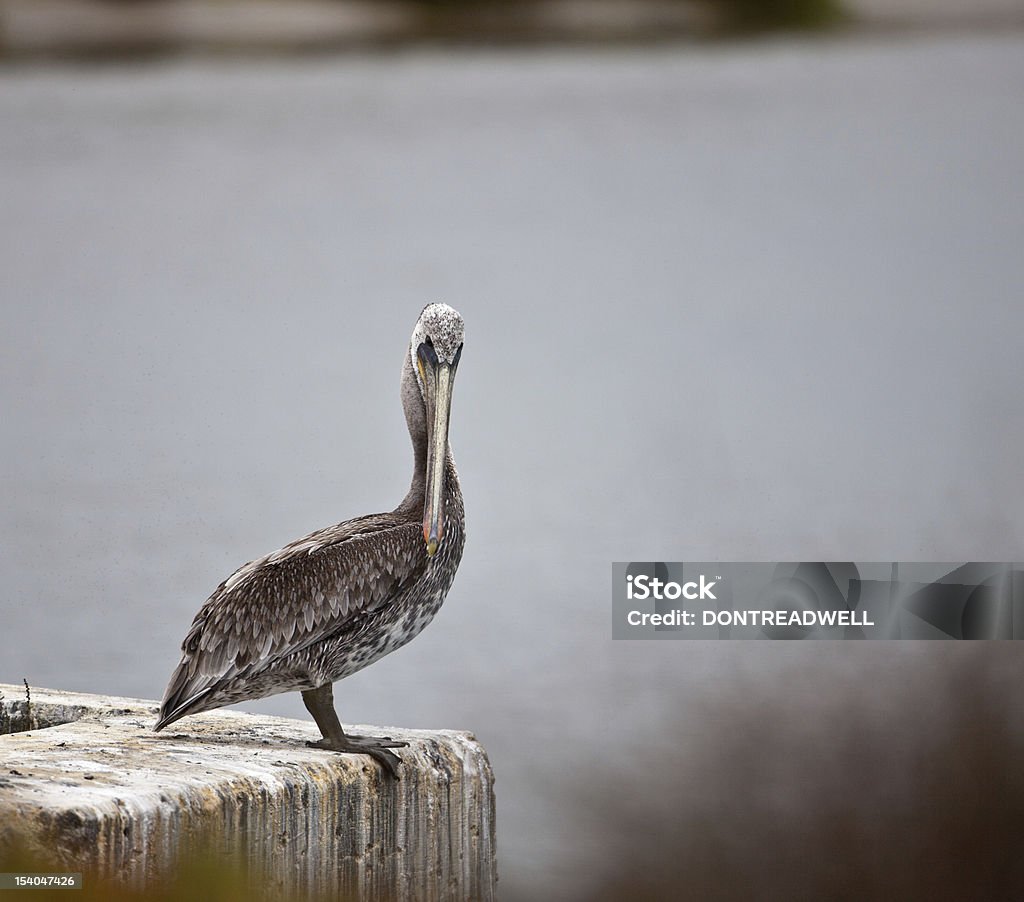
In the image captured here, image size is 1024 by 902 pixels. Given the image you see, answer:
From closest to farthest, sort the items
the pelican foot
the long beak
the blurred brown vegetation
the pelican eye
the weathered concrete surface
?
the weathered concrete surface
the pelican foot
the long beak
the pelican eye
the blurred brown vegetation

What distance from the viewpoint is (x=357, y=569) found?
3094mm

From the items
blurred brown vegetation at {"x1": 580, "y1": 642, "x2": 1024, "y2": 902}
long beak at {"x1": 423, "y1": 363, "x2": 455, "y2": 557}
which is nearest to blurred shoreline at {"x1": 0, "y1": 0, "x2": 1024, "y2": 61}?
blurred brown vegetation at {"x1": 580, "y1": 642, "x2": 1024, "y2": 902}

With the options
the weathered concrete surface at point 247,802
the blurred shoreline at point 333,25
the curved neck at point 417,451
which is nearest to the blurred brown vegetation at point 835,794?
the weathered concrete surface at point 247,802

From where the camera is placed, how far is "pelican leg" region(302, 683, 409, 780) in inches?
120

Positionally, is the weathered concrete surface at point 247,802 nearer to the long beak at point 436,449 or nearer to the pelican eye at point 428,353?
the long beak at point 436,449

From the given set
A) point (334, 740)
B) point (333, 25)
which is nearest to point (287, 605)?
point (334, 740)

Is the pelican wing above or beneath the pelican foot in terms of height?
above

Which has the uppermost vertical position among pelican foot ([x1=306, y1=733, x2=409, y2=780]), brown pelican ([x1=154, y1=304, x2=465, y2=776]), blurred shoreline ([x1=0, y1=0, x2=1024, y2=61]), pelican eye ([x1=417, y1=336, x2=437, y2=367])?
blurred shoreline ([x1=0, y1=0, x2=1024, y2=61])

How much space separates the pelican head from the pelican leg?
46 centimetres

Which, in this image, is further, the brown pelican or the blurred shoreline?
the blurred shoreline

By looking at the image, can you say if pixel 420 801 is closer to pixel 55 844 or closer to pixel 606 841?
pixel 55 844

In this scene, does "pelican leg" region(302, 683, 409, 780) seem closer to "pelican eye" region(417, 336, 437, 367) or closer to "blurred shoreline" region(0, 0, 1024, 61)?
"pelican eye" region(417, 336, 437, 367)

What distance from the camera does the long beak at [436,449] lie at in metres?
3.15

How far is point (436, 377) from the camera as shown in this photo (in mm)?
3285
